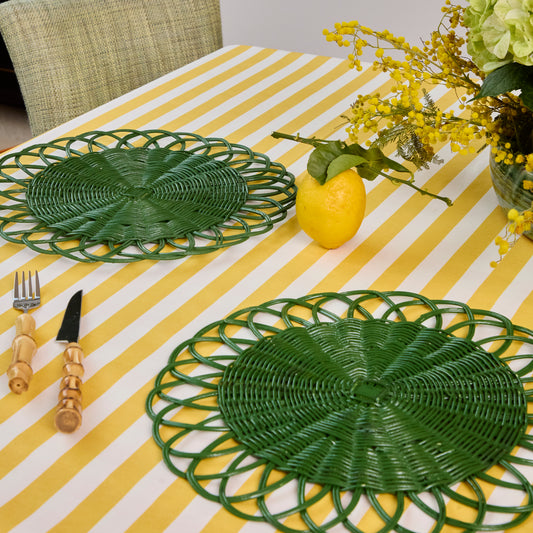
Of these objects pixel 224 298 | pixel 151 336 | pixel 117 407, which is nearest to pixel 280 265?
pixel 224 298

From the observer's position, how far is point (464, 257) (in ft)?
3.47

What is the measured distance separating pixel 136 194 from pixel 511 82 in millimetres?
584

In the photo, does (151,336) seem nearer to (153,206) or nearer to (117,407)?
(117,407)

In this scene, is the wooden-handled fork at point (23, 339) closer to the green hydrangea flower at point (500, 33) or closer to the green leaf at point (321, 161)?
the green leaf at point (321, 161)

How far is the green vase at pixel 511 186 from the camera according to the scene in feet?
3.38

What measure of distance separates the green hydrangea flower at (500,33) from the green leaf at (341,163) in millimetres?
203

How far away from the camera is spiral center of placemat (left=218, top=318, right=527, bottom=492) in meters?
0.69

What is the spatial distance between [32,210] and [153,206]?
0.19 m

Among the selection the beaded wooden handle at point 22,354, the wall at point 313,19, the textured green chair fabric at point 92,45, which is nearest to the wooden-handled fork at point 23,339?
the beaded wooden handle at point 22,354

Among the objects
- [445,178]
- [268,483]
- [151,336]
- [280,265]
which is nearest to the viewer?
[268,483]

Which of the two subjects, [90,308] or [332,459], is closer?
[332,459]

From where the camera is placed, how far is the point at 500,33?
0.88m

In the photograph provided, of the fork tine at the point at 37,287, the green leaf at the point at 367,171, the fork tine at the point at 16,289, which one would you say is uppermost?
the green leaf at the point at 367,171

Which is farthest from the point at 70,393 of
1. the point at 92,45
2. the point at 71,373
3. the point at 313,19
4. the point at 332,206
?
the point at 313,19
